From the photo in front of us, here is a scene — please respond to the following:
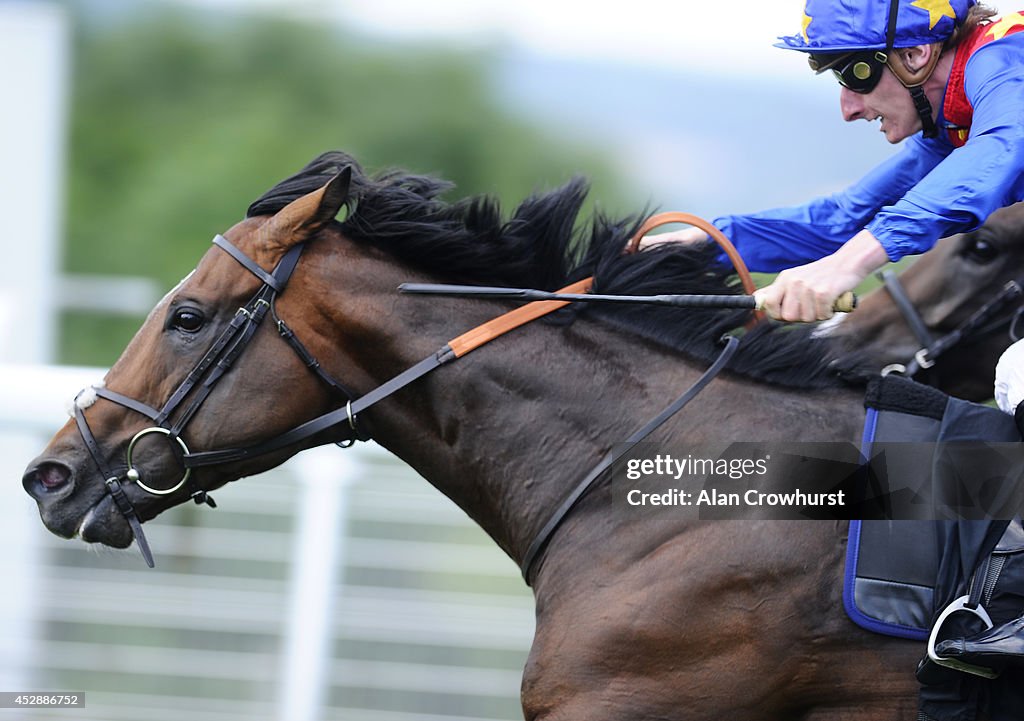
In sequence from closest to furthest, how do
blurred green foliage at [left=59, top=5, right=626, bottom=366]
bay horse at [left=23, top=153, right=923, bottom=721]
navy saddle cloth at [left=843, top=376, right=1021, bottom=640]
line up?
1. navy saddle cloth at [left=843, top=376, right=1021, bottom=640]
2. bay horse at [left=23, top=153, right=923, bottom=721]
3. blurred green foliage at [left=59, top=5, right=626, bottom=366]

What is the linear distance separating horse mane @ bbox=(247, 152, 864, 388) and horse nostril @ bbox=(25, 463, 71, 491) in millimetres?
748

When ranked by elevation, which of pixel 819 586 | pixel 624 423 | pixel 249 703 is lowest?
pixel 249 703

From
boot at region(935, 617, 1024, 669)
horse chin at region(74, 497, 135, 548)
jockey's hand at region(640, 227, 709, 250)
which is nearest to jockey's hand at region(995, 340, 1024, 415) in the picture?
boot at region(935, 617, 1024, 669)

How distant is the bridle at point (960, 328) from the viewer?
4344mm

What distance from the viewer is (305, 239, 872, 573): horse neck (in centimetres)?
282

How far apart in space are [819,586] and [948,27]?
134 centimetres

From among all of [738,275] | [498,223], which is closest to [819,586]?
[738,275]

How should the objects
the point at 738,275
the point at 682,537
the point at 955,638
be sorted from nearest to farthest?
1. the point at 955,638
2. the point at 682,537
3. the point at 738,275

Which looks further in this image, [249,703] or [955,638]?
[249,703]

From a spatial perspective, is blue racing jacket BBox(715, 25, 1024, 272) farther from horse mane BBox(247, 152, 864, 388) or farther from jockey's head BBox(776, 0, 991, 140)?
horse mane BBox(247, 152, 864, 388)

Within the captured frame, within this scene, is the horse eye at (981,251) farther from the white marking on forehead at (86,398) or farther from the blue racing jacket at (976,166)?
the white marking on forehead at (86,398)

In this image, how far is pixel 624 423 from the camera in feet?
9.25

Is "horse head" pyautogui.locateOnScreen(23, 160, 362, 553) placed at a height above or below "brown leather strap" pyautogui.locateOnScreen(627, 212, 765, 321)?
below

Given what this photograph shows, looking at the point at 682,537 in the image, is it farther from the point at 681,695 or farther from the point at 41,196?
the point at 41,196
